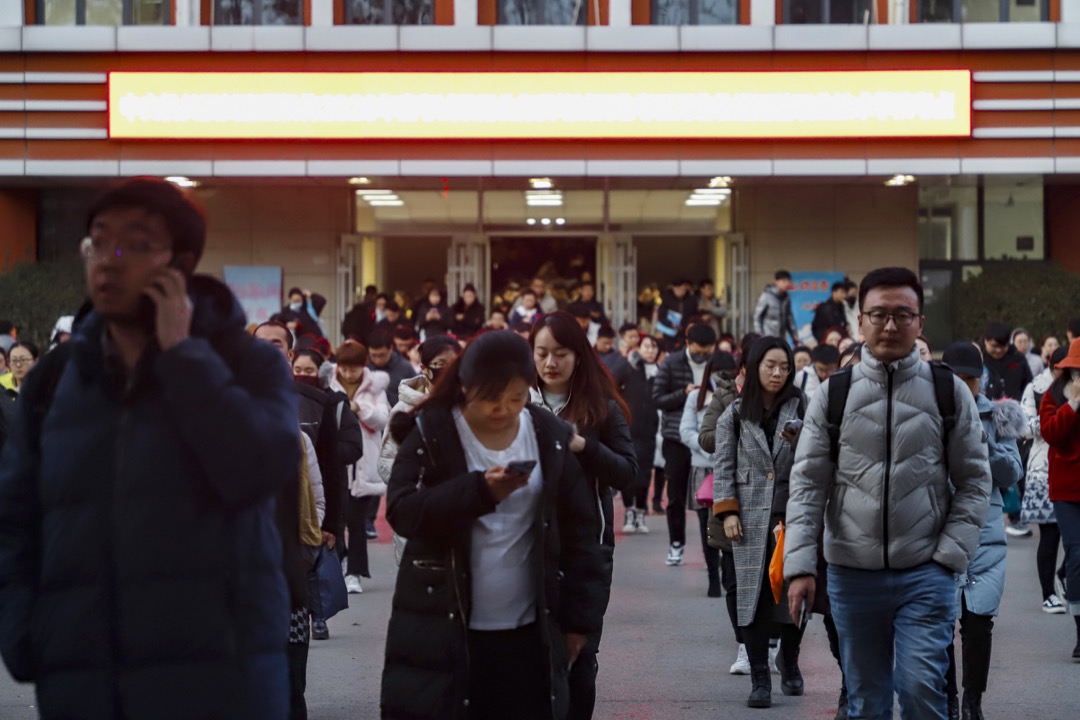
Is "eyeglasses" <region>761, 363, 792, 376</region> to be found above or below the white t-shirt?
above

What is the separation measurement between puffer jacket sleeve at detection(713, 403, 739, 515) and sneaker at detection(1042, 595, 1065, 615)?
343 centimetres

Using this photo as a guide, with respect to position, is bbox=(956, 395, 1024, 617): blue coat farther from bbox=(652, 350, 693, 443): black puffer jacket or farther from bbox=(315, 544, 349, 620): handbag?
bbox=(652, 350, 693, 443): black puffer jacket

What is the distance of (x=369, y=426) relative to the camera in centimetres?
1112

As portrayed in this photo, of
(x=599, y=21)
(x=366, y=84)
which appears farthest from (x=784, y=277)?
(x=366, y=84)

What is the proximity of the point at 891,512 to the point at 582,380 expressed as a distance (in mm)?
1581

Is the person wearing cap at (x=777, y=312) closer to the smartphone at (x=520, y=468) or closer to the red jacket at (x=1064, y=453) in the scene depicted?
the red jacket at (x=1064, y=453)

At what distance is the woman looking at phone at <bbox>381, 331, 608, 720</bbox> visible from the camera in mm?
4281

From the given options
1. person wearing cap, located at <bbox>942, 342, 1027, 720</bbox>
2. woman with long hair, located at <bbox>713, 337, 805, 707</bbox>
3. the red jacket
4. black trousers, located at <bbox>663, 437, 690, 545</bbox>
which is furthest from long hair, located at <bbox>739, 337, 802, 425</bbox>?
black trousers, located at <bbox>663, 437, 690, 545</bbox>

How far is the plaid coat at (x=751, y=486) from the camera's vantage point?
7496 mm

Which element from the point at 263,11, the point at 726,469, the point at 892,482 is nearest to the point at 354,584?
the point at 726,469

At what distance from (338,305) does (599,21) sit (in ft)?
20.6

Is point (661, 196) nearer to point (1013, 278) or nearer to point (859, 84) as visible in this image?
point (859, 84)

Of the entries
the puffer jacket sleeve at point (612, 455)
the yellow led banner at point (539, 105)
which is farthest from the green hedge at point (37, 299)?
the puffer jacket sleeve at point (612, 455)

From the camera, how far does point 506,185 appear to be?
23.7 m
